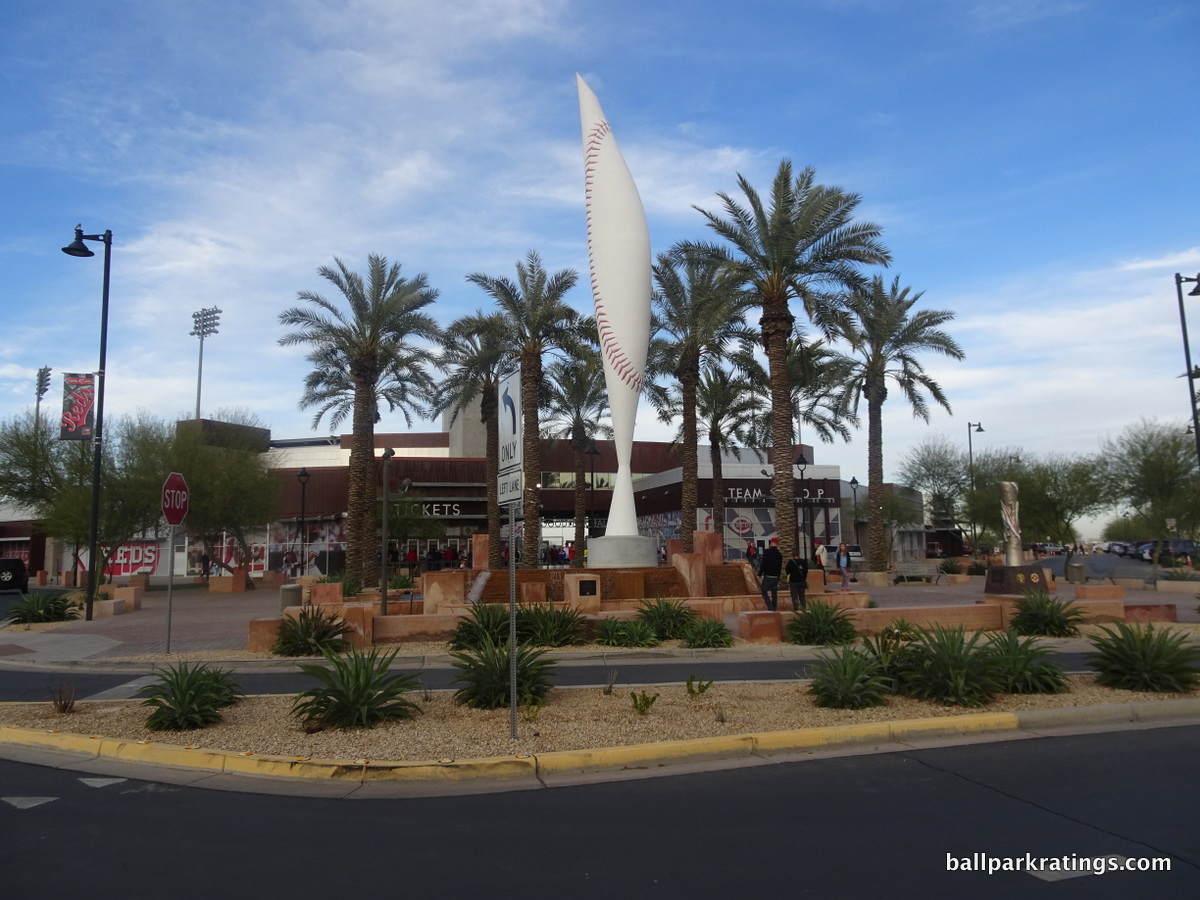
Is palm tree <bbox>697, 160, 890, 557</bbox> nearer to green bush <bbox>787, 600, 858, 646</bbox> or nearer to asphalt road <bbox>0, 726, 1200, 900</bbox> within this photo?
green bush <bbox>787, 600, 858, 646</bbox>

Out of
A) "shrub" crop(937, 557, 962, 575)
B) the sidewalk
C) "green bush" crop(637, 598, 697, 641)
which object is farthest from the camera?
"shrub" crop(937, 557, 962, 575)

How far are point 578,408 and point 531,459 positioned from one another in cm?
781

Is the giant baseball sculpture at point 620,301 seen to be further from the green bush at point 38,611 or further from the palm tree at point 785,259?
the green bush at point 38,611

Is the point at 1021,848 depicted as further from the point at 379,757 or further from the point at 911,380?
the point at 911,380

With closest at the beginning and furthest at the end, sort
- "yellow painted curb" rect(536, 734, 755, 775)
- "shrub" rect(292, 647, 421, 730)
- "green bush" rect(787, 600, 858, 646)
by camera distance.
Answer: "yellow painted curb" rect(536, 734, 755, 775), "shrub" rect(292, 647, 421, 730), "green bush" rect(787, 600, 858, 646)

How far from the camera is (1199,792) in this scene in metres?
6.02

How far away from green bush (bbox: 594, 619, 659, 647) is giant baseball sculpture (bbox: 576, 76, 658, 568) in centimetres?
649

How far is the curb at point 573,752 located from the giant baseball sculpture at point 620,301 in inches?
537

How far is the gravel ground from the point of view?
741 centimetres

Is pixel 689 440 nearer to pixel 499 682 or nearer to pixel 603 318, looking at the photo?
pixel 603 318

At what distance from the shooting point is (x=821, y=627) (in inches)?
578

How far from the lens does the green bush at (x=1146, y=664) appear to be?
9.29m

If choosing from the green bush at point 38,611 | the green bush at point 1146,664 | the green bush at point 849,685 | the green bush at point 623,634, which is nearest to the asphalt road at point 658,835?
the green bush at point 849,685

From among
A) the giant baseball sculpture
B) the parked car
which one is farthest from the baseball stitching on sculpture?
Result: the parked car
